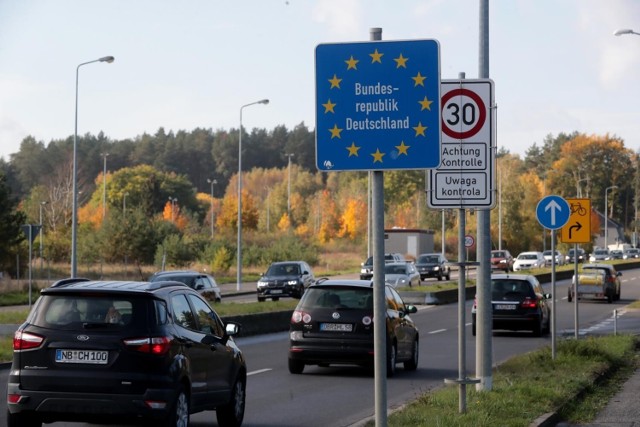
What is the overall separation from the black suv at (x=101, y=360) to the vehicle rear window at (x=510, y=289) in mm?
19948

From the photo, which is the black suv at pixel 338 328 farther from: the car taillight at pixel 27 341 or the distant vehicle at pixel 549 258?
the distant vehicle at pixel 549 258

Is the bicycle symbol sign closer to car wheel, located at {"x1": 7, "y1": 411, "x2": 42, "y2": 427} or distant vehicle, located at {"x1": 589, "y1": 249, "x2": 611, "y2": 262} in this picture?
car wheel, located at {"x1": 7, "y1": 411, "x2": 42, "y2": 427}

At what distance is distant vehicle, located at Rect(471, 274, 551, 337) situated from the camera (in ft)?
97.0

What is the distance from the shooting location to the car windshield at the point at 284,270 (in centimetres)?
4872

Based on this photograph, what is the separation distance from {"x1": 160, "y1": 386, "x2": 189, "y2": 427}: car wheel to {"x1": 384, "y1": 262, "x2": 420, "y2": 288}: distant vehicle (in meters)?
42.5

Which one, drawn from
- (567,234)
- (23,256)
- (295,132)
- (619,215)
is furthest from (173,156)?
(567,234)

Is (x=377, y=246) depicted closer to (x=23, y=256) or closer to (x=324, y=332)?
(x=324, y=332)

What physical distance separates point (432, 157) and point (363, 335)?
38.5ft

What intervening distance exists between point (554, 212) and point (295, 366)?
16.6 ft

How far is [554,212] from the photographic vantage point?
64.0ft

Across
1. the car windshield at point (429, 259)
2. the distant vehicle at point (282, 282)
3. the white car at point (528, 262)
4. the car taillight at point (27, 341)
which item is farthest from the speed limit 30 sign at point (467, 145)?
the white car at point (528, 262)

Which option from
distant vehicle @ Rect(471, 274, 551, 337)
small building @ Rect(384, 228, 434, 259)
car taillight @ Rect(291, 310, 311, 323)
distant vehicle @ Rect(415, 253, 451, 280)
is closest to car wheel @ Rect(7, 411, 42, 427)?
car taillight @ Rect(291, 310, 311, 323)

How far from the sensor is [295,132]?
634 ft

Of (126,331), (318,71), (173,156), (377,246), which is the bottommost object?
(126,331)
